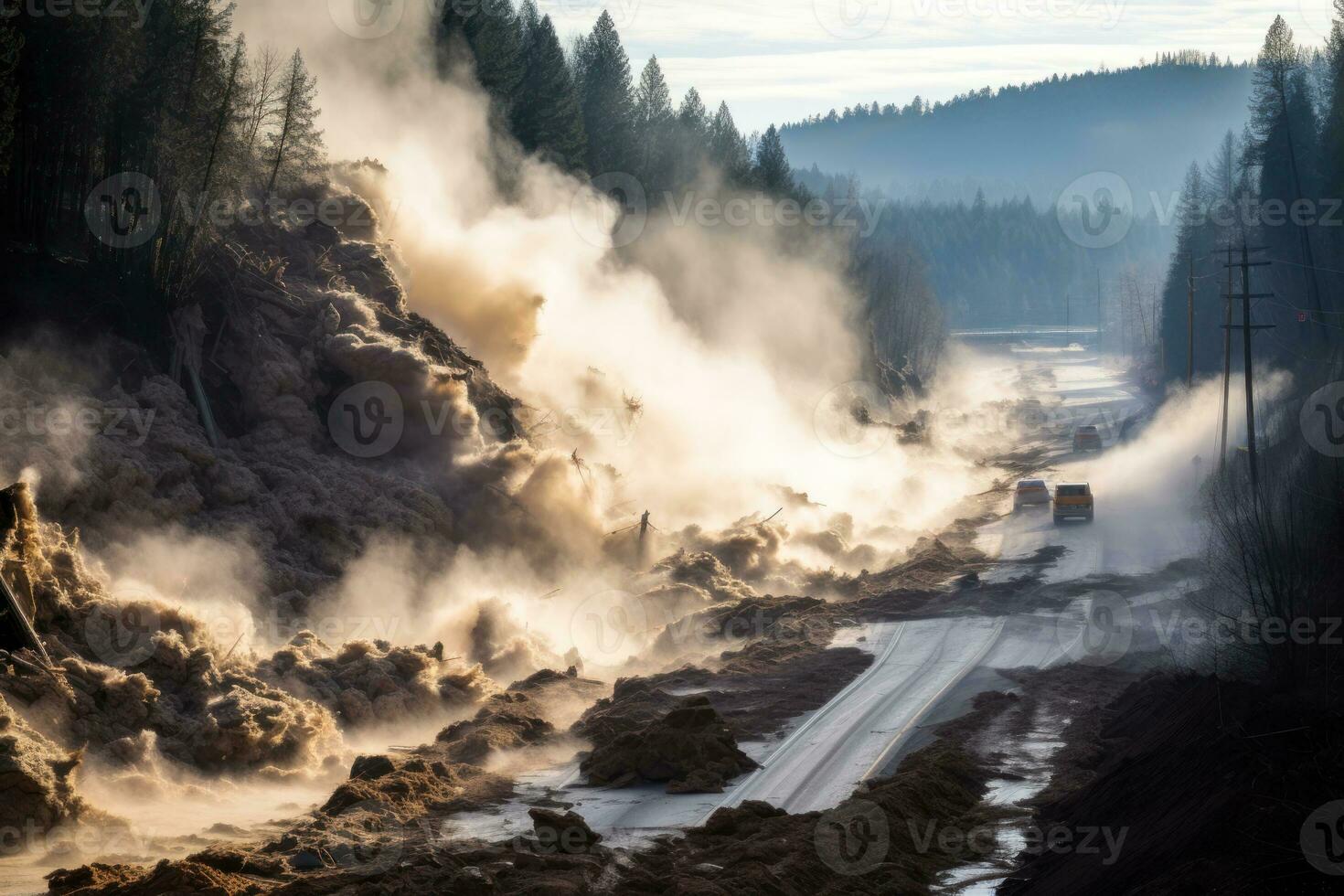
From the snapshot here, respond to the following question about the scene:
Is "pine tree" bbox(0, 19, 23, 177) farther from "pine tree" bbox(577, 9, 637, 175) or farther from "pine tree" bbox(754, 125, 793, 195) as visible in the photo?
"pine tree" bbox(754, 125, 793, 195)

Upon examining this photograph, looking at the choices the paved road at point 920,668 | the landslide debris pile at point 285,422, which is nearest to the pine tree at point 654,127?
the paved road at point 920,668

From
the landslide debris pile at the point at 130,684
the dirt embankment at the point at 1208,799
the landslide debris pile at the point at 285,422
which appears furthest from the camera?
the landslide debris pile at the point at 285,422

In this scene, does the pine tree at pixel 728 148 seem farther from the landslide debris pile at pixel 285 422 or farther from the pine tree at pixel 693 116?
the landslide debris pile at pixel 285 422

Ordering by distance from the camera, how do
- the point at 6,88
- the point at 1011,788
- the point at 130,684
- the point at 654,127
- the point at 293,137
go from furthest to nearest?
1. the point at 654,127
2. the point at 293,137
3. the point at 6,88
4. the point at 1011,788
5. the point at 130,684

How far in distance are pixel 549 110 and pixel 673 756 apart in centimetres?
5174

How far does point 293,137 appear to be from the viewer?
4025cm

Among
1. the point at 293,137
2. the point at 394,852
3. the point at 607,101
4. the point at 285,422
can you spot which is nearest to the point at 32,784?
the point at 394,852

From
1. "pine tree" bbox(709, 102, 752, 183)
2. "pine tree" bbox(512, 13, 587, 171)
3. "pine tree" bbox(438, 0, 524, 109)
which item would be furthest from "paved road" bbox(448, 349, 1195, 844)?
"pine tree" bbox(709, 102, 752, 183)

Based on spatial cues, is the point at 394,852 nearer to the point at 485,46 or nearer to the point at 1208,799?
the point at 1208,799

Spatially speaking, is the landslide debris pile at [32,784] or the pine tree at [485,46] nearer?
the landslide debris pile at [32,784]

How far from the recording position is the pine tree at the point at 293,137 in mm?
39875

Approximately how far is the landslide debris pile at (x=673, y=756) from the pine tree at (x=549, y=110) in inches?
1856

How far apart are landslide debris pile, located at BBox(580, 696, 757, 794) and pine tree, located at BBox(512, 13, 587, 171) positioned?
1856 inches

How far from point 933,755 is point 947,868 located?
4816mm
